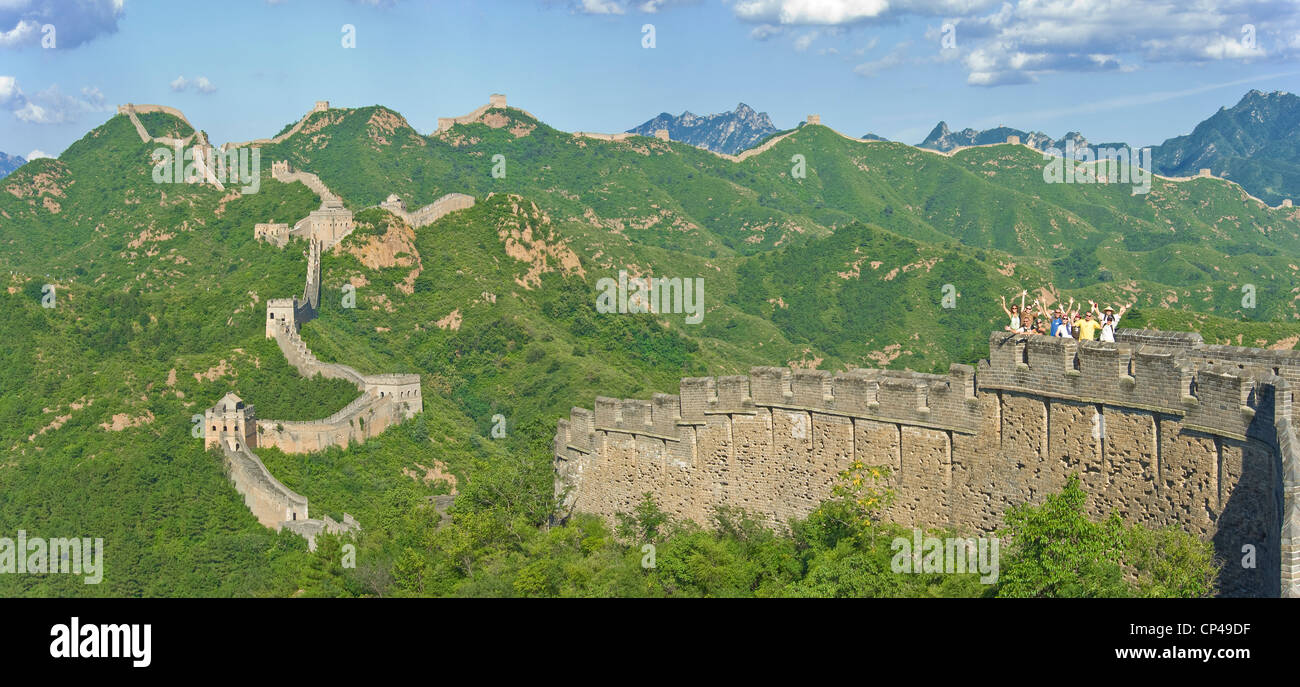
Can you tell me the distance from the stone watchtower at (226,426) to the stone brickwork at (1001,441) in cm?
2654

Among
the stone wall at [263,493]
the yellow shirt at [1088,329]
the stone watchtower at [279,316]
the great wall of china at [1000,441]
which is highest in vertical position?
the stone watchtower at [279,316]

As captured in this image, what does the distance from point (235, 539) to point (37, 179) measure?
88.8 metres

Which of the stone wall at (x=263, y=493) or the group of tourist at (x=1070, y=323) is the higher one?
the group of tourist at (x=1070, y=323)

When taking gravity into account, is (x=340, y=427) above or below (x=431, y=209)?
below

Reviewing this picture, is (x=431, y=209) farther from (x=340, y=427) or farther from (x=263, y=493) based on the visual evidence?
(x=263, y=493)

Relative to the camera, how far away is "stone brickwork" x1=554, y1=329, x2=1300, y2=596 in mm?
14805

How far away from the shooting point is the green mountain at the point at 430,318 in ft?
131

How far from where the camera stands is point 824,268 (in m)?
127

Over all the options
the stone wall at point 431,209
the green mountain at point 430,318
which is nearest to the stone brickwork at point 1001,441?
the green mountain at point 430,318

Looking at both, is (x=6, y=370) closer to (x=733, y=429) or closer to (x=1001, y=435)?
(x=733, y=429)

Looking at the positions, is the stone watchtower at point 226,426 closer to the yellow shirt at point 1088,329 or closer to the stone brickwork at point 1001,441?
the stone brickwork at point 1001,441

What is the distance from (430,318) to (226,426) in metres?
30.6

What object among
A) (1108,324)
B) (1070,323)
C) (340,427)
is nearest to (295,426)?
(340,427)

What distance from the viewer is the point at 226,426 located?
48281 mm
